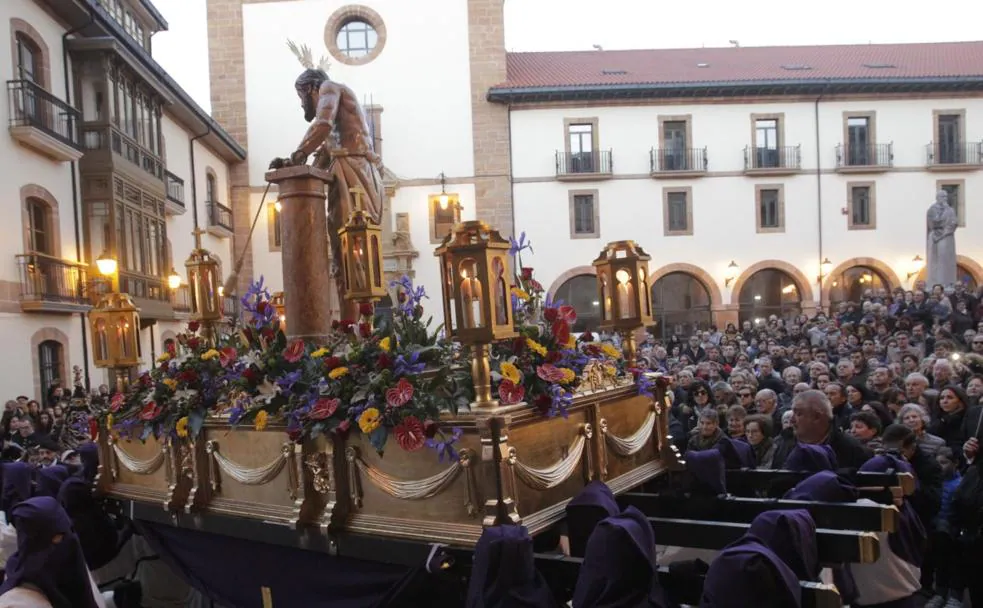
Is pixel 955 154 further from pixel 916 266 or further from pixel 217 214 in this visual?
pixel 217 214

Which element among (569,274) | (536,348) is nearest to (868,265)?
(569,274)

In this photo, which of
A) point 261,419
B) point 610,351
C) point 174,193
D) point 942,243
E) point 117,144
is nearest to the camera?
point 261,419

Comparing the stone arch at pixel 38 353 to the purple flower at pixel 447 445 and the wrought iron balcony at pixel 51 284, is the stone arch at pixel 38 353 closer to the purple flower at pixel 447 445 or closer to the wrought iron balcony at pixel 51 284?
the wrought iron balcony at pixel 51 284

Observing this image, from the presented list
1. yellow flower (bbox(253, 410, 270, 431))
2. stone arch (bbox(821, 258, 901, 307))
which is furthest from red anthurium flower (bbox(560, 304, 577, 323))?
stone arch (bbox(821, 258, 901, 307))

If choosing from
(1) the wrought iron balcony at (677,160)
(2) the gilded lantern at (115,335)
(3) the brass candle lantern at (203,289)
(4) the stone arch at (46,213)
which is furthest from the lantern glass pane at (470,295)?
(1) the wrought iron balcony at (677,160)

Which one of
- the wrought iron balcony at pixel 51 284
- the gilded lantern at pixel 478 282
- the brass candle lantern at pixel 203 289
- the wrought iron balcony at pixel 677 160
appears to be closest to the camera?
the gilded lantern at pixel 478 282

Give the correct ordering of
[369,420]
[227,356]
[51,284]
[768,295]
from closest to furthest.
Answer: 1. [369,420]
2. [227,356]
3. [51,284]
4. [768,295]

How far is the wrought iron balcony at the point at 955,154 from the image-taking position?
2677 cm

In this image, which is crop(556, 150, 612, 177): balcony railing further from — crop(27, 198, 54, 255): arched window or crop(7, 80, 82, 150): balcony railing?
crop(27, 198, 54, 255): arched window

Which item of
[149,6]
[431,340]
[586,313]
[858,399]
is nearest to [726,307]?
[586,313]

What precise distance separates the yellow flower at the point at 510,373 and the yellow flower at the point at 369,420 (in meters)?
0.69

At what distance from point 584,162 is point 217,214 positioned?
1234cm

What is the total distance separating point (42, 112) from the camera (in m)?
14.8

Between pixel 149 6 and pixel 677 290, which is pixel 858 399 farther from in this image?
pixel 149 6
